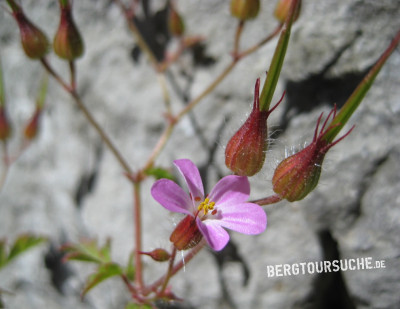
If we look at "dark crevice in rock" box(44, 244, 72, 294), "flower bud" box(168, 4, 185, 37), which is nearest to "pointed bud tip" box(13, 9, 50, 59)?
"flower bud" box(168, 4, 185, 37)

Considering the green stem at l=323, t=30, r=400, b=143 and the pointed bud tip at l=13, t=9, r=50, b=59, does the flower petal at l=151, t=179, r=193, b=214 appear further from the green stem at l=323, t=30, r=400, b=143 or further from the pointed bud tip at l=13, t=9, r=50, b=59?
the pointed bud tip at l=13, t=9, r=50, b=59

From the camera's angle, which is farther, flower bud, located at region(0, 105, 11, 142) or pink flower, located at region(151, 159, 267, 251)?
flower bud, located at region(0, 105, 11, 142)

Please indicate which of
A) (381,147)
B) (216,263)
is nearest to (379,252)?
(381,147)

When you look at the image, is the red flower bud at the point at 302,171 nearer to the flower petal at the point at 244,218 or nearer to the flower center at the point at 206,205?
the flower petal at the point at 244,218

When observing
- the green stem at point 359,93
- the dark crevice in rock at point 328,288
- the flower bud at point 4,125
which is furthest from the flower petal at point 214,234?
the flower bud at point 4,125

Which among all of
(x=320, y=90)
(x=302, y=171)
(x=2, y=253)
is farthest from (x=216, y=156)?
(x=2, y=253)

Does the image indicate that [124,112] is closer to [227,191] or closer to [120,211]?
[120,211]
